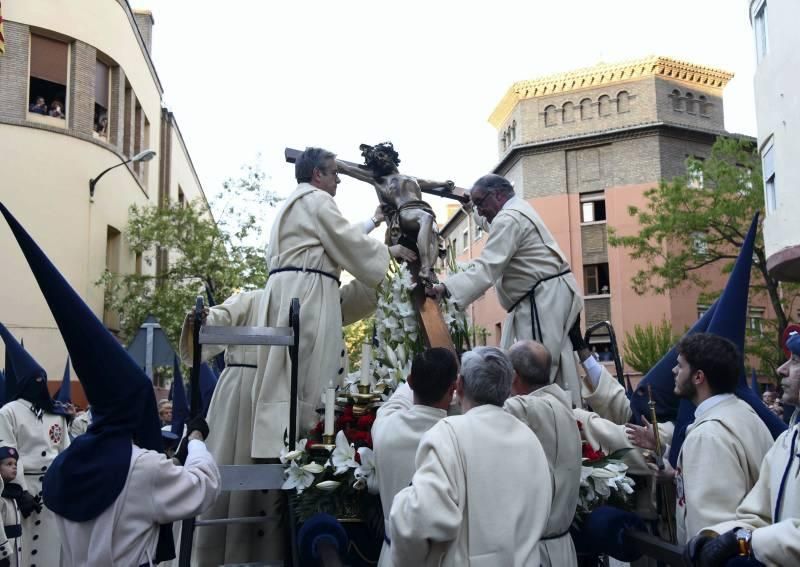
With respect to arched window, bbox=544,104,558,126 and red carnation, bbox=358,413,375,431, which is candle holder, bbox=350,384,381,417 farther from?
arched window, bbox=544,104,558,126

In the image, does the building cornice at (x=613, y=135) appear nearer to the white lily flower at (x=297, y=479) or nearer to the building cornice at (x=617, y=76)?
the building cornice at (x=617, y=76)

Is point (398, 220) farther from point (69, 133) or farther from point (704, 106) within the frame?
point (704, 106)

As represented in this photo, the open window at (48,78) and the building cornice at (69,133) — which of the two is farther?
the open window at (48,78)

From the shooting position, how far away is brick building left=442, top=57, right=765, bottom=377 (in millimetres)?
38500

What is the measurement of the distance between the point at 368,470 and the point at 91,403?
1.56 meters

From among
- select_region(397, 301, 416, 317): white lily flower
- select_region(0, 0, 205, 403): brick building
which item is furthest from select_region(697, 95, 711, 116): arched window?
select_region(397, 301, 416, 317): white lily flower

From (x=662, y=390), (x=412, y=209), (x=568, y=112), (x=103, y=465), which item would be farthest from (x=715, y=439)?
(x=568, y=112)

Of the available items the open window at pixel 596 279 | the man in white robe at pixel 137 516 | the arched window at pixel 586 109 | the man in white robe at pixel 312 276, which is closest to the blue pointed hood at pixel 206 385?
the man in white robe at pixel 312 276

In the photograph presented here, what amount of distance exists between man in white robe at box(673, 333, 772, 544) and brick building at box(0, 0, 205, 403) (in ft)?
58.4

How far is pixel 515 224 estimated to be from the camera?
227 inches

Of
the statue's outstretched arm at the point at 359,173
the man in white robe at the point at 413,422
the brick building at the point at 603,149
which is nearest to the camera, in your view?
the man in white robe at the point at 413,422

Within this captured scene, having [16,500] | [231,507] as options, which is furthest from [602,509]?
[16,500]

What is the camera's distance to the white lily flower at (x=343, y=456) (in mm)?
4727

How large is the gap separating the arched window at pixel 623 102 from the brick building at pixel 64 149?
22.9 metres
